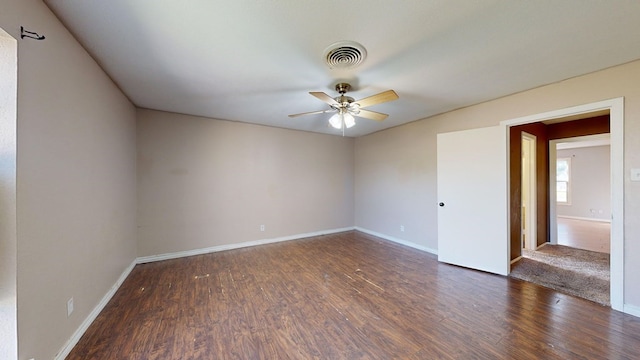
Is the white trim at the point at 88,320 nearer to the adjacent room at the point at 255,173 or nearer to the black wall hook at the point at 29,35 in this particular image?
the adjacent room at the point at 255,173

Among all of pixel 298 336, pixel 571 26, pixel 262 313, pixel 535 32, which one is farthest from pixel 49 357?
pixel 571 26

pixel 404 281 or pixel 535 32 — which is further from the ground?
pixel 535 32

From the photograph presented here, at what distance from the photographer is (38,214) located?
1.41 m

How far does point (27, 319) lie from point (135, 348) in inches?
27.7

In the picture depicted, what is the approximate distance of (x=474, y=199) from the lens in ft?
10.6

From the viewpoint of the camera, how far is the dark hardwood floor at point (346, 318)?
1.71 meters

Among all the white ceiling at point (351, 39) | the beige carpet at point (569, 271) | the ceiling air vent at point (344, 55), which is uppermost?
the white ceiling at point (351, 39)

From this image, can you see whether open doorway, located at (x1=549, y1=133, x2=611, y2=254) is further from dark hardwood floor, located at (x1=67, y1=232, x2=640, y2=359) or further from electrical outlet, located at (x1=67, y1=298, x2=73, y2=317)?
electrical outlet, located at (x1=67, y1=298, x2=73, y2=317)

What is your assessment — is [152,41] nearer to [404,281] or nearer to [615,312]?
[404,281]

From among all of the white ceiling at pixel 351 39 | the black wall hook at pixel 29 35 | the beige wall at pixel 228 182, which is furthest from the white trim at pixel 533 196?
the black wall hook at pixel 29 35

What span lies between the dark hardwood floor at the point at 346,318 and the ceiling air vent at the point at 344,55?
2.34 m

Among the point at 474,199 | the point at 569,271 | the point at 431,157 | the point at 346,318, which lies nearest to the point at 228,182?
the point at 346,318

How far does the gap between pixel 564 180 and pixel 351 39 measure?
9.48 m

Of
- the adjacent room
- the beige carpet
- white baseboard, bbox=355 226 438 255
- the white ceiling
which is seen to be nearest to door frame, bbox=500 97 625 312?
the adjacent room
